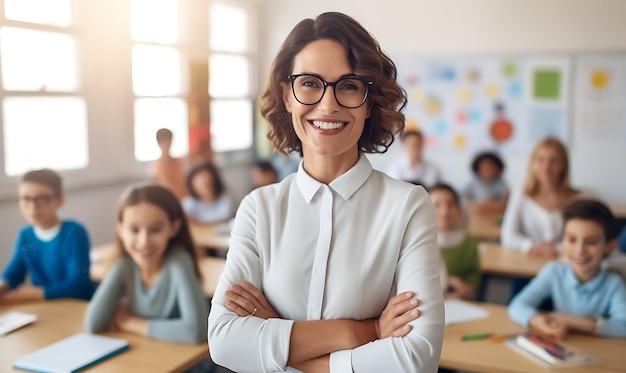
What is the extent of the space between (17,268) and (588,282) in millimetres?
1957

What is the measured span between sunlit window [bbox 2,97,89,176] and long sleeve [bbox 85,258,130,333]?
471 millimetres

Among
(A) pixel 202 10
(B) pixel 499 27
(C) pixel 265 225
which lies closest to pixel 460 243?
(A) pixel 202 10

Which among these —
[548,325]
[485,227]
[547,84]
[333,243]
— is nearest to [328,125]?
[333,243]

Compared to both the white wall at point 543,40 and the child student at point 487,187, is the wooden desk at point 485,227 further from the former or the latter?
the white wall at point 543,40

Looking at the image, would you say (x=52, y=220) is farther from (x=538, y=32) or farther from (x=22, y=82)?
(x=538, y=32)

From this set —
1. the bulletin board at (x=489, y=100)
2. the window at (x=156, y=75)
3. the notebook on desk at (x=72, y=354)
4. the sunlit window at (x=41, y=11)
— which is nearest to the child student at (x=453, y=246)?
the window at (x=156, y=75)

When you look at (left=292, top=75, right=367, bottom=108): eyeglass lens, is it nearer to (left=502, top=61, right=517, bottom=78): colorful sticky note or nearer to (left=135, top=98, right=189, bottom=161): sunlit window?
(left=135, top=98, right=189, bottom=161): sunlit window

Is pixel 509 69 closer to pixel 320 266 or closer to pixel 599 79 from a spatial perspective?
pixel 599 79

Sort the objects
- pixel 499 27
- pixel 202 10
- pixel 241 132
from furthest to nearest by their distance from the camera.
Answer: pixel 499 27
pixel 241 132
pixel 202 10

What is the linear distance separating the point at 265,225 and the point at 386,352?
319mm

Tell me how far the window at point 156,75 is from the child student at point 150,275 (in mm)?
472

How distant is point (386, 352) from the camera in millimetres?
980

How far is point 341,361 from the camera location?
1012 millimetres

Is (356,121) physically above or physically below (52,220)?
above
